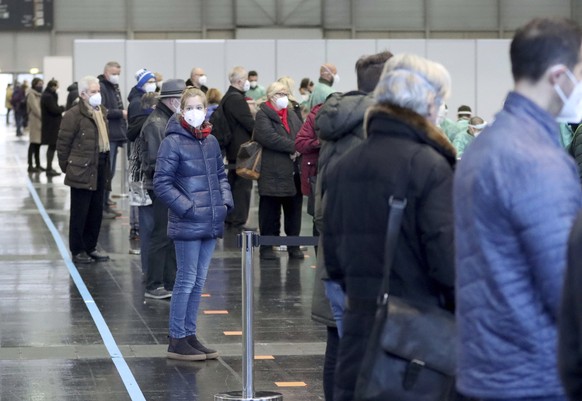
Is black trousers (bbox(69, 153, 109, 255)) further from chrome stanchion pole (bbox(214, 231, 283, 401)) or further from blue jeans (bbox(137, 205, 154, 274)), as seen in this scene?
chrome stanchion pole (bbox(214, 231, 283, 401))

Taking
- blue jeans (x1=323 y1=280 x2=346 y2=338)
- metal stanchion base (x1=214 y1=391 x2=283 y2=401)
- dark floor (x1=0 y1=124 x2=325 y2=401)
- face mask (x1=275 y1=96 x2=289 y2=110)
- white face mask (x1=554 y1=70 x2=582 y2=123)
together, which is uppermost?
face mask (x1=275 y1=96 x2=289 y2=110)

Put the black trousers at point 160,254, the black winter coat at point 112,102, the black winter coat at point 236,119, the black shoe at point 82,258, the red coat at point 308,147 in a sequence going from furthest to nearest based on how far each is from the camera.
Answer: the black winter coat at point 112,102, the black winter coat at point 236,119, the black shoe at point 82,258, the red coat at point 308,147, the black trousers at point 160,254

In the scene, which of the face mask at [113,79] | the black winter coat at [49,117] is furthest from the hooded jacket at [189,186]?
the black winter coat at [49,117]

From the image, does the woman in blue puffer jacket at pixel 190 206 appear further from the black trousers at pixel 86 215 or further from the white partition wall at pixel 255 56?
the white partition wall at pixel 255 56

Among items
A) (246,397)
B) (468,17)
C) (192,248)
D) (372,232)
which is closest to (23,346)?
(192,248)

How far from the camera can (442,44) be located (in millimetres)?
23781

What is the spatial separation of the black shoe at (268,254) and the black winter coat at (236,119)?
6.42 feet

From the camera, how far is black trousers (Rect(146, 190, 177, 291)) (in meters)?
10.6

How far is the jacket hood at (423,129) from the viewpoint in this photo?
429cm

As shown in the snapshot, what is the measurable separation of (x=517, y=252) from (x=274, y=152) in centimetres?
1019

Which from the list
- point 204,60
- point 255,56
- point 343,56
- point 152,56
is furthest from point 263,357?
point 343,56

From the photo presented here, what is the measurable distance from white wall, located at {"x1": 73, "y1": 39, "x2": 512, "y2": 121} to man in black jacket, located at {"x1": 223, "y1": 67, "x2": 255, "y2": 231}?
7.16 metres

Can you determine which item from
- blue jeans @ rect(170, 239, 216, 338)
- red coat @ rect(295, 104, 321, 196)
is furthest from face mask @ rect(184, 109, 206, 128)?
red coat @ rect(295, 104, 321, 196)

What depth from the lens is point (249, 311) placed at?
7.05 m
